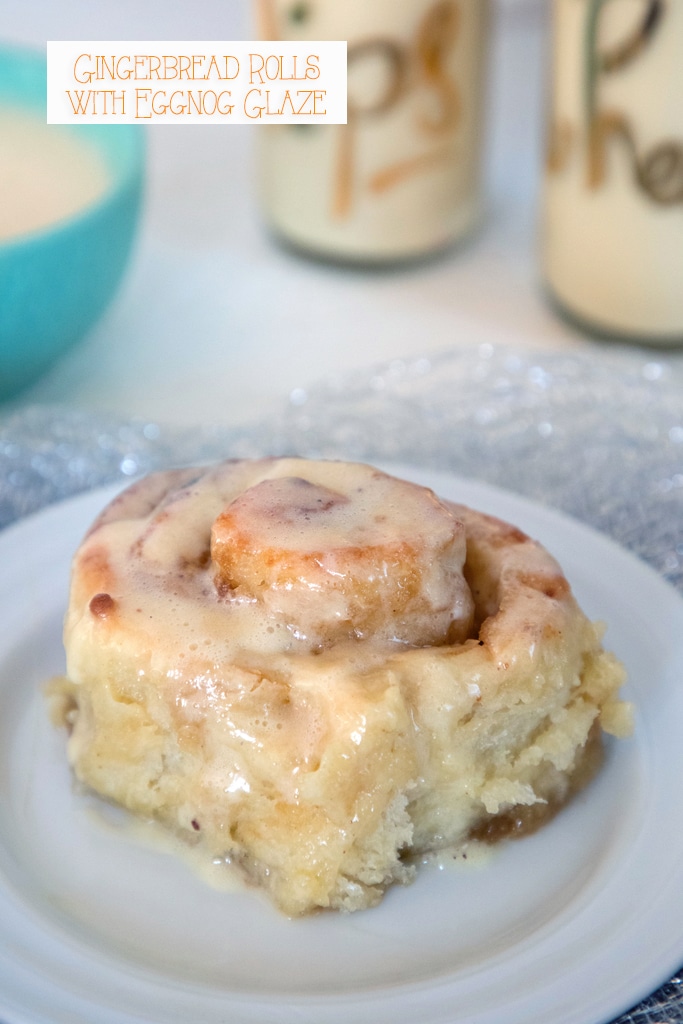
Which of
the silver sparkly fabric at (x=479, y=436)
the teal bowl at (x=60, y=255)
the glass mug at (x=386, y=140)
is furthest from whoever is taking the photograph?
the glass mug at (x=386, y=140)

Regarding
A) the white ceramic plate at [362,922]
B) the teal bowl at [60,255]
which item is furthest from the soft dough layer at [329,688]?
the teal bowl at [60,255]

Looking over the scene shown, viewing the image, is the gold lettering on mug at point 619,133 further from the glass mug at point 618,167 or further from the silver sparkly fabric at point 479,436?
the silver sparkly fabric at point 479,436

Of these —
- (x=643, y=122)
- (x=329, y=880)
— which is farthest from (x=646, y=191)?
(x=329, y=880)

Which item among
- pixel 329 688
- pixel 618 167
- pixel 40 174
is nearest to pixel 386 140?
pixel 618 167

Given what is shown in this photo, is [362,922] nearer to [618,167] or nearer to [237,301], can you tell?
[618,167]

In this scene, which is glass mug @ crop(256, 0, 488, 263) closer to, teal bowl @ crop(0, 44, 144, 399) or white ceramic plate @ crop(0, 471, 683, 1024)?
teal bowl @ crop(0, 44, 144, 399)
